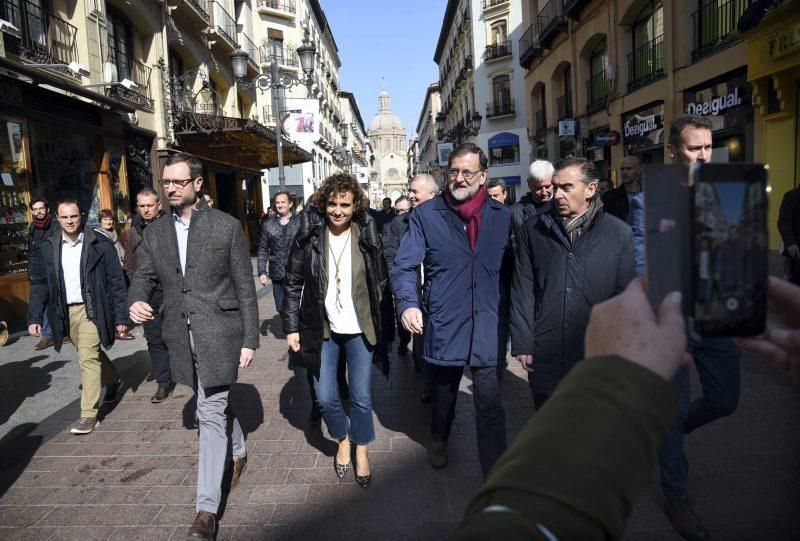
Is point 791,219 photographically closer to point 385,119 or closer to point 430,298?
point 430,298

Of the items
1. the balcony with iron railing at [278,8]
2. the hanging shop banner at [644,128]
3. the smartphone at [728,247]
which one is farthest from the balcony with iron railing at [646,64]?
the balcony with iron railing at [278,8]

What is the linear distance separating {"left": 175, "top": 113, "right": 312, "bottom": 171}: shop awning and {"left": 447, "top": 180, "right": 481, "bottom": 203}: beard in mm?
12074

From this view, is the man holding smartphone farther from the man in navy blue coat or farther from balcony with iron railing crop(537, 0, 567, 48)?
balcony with iron railing crop(537, 0, 567, 48)

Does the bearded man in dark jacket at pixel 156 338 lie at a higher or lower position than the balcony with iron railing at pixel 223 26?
lower

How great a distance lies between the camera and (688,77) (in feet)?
41.4

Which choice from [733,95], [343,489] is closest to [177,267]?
[343,489]

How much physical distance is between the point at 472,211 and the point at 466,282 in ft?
1.57

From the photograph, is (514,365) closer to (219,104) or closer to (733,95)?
(733,95)

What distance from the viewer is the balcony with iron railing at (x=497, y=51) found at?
112 ft

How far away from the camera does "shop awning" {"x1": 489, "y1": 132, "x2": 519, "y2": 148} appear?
32.5 metres

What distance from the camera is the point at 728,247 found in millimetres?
735

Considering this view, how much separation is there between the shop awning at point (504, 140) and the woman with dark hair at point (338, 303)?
30233 millimetres

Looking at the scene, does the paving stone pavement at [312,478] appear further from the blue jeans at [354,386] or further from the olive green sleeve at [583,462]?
the olive green sleeve at [583,462]

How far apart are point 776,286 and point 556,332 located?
7.33ft
